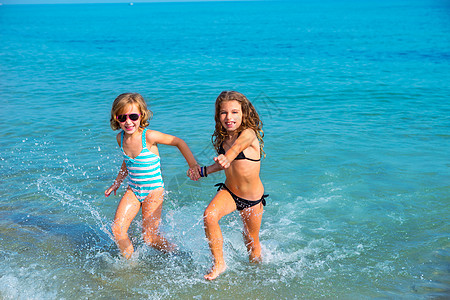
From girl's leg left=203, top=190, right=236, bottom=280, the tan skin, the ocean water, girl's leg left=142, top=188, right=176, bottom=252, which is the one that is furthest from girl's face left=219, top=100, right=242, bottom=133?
the ocean water

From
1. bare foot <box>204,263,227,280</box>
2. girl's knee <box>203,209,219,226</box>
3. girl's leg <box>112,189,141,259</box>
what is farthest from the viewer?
girl's leg <box>112,189,141,259</box>

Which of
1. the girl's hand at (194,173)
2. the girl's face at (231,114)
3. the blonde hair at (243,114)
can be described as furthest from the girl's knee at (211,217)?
the girl's face at (231,114)

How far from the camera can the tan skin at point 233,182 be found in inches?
155

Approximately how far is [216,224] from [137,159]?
0.99 m

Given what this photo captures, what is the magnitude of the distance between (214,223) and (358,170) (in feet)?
12.5

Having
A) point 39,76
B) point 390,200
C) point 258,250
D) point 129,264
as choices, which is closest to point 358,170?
point 390,200

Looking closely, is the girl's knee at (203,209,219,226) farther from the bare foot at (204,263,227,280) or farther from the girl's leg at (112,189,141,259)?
the girl's leg at (112,189,141,259)

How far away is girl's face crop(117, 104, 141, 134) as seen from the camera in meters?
4.16

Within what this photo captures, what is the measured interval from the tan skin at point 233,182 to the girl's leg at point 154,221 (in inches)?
25.1

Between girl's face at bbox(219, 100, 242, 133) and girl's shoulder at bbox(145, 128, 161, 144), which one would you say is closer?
girl's face at bbox(219, 100, 242, 133)

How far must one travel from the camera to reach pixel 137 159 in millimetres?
4254

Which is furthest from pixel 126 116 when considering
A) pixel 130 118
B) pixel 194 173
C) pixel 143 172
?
pixel 194 173

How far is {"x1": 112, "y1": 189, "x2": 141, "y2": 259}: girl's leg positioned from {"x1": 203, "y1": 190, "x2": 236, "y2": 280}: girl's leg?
0.79 meters

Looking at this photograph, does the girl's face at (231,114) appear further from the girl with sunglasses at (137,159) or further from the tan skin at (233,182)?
the girl with sunglasses at (137,159)
